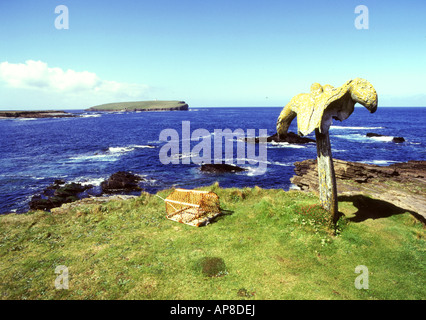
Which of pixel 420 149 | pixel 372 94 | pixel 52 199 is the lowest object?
pixel 52 199

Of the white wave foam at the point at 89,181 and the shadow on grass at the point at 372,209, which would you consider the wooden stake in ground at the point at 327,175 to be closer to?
the shadow on grass at the point at 372,209

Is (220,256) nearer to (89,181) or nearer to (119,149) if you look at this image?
(89,181)

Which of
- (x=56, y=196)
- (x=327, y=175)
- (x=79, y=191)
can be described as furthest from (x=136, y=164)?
(x=327, y=175)

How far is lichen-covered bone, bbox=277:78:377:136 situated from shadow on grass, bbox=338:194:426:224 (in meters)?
6.48

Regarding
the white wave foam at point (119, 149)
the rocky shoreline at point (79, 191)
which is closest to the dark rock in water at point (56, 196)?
the rocky shoreline at point (79, 191)

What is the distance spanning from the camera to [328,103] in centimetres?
1080

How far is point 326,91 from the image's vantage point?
11.6 metres

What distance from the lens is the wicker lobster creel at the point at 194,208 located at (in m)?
15.2

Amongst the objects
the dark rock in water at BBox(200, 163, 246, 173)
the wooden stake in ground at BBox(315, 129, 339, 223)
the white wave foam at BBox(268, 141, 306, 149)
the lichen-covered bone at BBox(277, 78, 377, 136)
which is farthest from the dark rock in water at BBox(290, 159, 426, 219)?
the white wave foam at BBox(268, 141, 306, 149)

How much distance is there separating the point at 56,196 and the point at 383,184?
35.3 meters

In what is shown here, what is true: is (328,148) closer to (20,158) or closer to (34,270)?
(34,270)

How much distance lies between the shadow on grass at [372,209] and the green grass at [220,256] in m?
0.45
